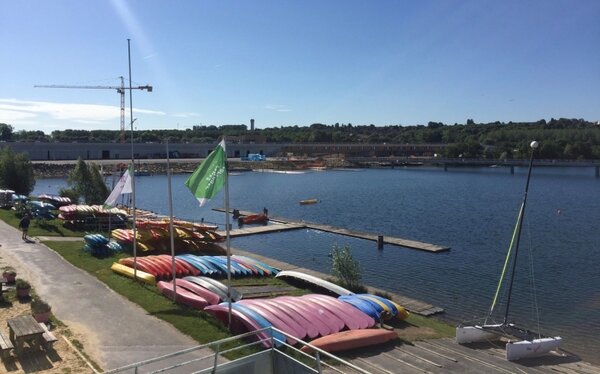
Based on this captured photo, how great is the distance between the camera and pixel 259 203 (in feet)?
284

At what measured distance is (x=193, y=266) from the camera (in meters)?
27.2

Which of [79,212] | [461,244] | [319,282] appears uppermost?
[79,212]

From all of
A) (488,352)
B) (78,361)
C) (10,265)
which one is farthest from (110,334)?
(488,352)

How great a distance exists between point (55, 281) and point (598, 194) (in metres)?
106

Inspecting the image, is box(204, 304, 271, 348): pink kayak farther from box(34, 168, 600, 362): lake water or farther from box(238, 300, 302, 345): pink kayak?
box(34, 168, 600, 362): lake water

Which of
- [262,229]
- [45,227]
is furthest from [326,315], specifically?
[262,229]

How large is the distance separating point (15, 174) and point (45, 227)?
936 inches

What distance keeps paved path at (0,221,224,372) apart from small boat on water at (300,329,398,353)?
3.98 meters

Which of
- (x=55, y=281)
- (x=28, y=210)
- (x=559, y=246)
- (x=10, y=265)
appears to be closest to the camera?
(x=55, y=281)

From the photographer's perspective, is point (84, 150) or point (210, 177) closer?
point (210, 177)

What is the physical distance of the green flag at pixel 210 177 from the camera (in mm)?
17469

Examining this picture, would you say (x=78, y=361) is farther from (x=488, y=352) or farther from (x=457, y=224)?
(x=457, y=224)

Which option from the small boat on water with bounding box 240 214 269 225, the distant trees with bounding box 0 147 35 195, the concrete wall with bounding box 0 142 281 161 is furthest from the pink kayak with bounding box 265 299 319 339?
the concrete wall with bounding box 0 142 281 161

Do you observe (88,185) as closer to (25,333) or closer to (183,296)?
(183,296)
